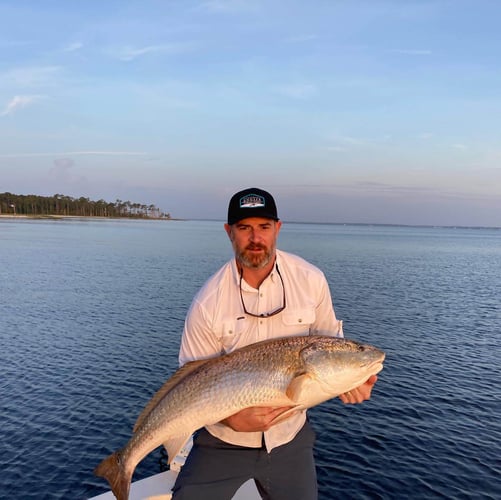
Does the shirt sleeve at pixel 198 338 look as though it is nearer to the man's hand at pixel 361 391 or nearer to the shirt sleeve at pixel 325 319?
the shirt sleeve at pixel 325 319

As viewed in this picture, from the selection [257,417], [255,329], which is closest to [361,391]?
[257,417]

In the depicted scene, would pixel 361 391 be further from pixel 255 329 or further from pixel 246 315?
pixel 246 315

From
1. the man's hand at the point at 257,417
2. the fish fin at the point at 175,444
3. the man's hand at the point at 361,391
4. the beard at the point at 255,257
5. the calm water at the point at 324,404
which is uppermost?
the beard at the point at 255,257

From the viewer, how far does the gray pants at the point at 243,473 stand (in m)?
4.13

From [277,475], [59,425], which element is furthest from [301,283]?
[59,425]

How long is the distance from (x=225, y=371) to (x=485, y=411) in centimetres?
1453

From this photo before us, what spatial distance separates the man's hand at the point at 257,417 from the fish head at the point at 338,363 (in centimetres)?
40

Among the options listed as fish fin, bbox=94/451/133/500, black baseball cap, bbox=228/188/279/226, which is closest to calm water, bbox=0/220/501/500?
fish fin, bbox=94/451/133/500

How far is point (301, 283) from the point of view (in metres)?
4.45

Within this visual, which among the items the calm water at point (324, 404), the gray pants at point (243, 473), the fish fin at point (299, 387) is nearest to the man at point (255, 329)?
the gray pants at point (243, 473)

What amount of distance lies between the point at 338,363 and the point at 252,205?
1.65 meters

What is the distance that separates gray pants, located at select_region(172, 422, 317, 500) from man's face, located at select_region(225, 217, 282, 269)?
1742mm

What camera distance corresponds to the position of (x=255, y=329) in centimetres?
434

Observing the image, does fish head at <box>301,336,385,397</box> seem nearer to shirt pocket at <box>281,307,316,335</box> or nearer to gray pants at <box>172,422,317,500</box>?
A: shirt pocket at <box>281,307,316,335</box>
